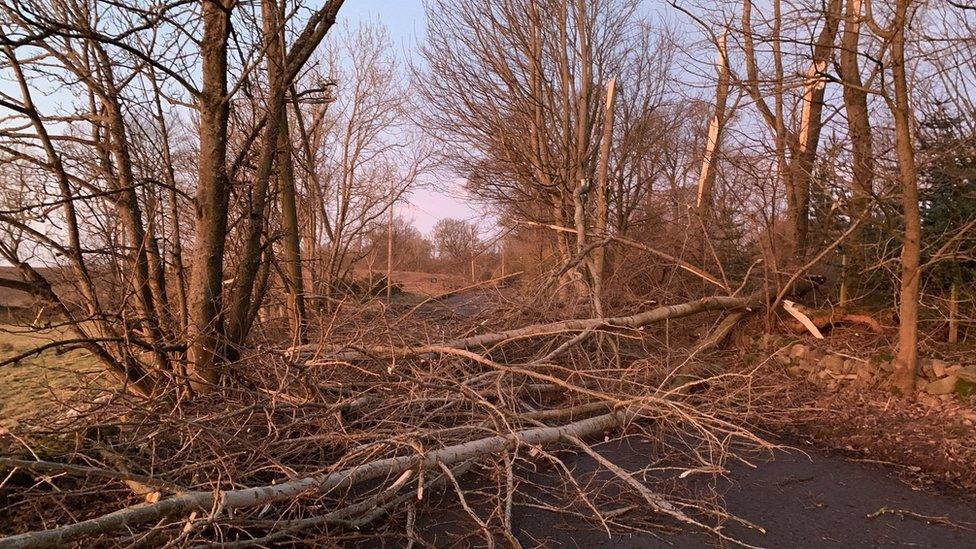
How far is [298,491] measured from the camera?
3592mm

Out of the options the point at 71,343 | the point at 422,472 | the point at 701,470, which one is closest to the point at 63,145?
the point at 71,343

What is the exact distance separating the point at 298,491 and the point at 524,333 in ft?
11.3

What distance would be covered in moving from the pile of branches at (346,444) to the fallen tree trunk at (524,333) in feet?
0.08

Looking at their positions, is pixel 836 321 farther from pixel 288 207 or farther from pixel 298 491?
pixel 288 207

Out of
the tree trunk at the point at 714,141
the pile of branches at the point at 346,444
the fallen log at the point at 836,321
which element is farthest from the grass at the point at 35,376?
the fallen log at the point at 836,321

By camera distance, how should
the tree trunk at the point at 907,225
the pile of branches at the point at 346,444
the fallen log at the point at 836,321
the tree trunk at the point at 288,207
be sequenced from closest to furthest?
the pile of branches at the point at 346,444
the tree trunk at the point at 288,207
the tree trunk at the point at 907,225
the fallen log at the point at 836,321

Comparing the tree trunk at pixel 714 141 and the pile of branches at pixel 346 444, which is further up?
the tree trunk at pixel 714 141

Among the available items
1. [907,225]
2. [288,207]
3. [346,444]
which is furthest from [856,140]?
[288,207]

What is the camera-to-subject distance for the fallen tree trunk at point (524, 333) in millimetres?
5641

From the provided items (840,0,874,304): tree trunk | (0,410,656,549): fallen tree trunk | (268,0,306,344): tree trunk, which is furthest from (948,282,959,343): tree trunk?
(268,0,306,344): tree trunk

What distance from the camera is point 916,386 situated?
20.6 ft

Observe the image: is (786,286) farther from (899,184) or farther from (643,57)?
(643,57)

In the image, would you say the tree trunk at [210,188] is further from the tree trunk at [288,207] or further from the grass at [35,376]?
the grass at [35,376]

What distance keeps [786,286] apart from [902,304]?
238 centimetres
